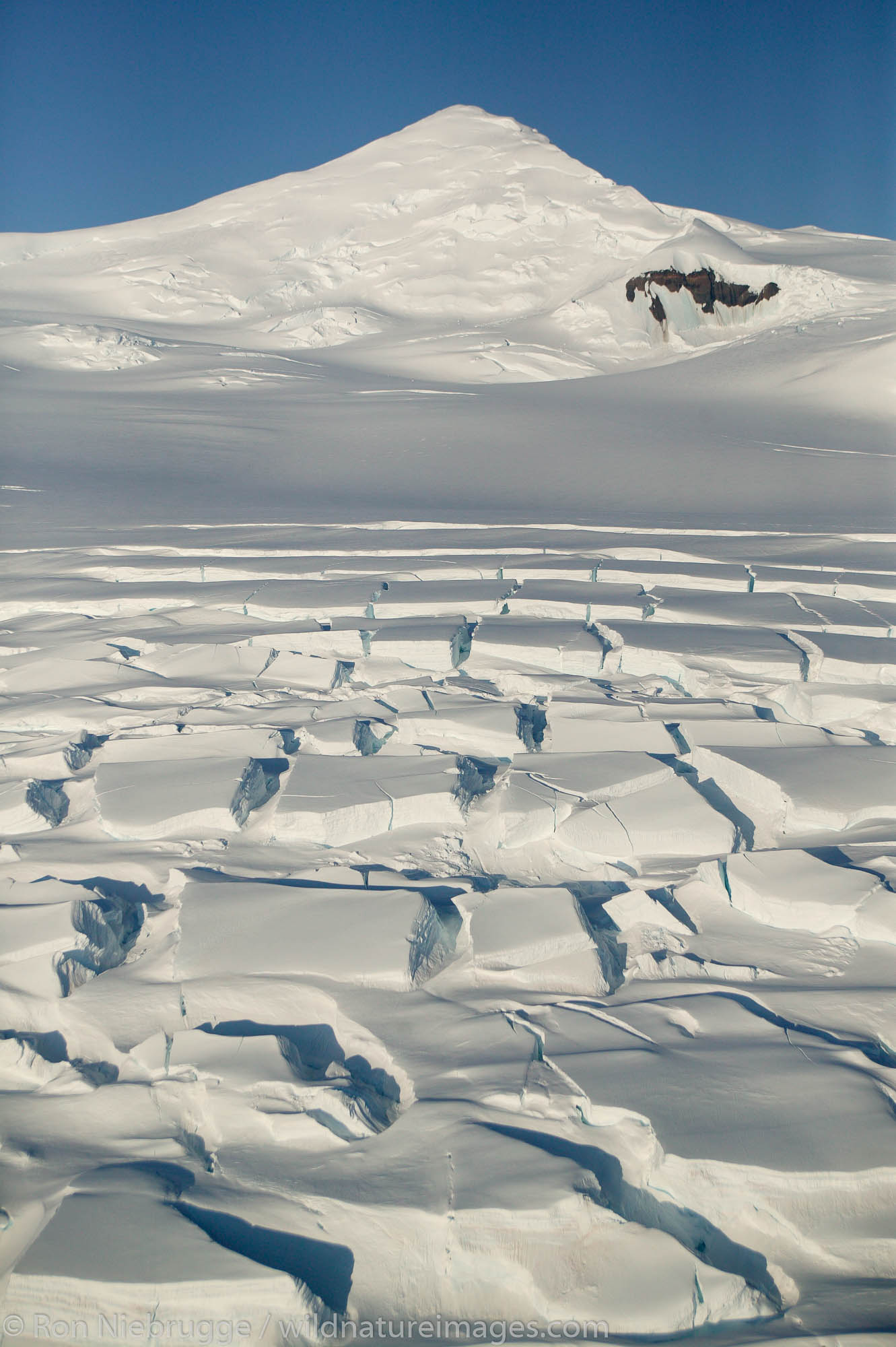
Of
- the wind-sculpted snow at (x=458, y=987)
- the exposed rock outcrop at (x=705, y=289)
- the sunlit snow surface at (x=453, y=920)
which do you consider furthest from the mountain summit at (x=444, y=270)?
the wind-sculpted snow at (x=458, y=987)

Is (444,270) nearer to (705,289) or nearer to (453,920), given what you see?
(705,289)

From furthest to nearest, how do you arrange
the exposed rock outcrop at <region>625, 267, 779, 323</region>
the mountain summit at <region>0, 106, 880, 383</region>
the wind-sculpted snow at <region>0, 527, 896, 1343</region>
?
the exposed rock outcrop at <region>625, 267, 779, 323</region> → the mountain summit at <region>0, 106, 880, 383</region> → the wind-sculpted snow at <region>0, 527, 896, 1343</region>

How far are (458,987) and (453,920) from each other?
198 mm

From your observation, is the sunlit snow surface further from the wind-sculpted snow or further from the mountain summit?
the mountain summit

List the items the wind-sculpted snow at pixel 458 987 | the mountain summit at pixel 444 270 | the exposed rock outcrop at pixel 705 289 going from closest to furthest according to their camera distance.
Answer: the wind-sculpted snow at pixel 458 987, the mountain summit at pixel 444 270, the exposed rock outcrop at pixel 705 289

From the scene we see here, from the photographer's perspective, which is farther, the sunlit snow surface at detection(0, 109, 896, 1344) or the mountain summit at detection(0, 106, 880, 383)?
the mountain summit at detection(0, 106, 880, 383)

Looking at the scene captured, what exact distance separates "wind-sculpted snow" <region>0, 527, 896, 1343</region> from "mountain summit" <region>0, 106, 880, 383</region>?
1440 centimetres

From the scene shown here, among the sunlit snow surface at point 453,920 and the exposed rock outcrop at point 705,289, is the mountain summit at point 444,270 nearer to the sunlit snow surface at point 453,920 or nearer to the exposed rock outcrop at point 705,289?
the exposed rock outcrop at point 705,289

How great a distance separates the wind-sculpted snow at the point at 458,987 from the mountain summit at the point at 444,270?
1440cm

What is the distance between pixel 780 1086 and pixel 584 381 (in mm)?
14137

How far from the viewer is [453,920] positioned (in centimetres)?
189

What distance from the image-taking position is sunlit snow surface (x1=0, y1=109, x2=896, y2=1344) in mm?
1219

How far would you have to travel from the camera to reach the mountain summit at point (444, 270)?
1778 centimetres

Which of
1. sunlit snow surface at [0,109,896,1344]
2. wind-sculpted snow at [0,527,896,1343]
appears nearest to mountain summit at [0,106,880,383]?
sunlit snow surface at [0,109,896,1344]
